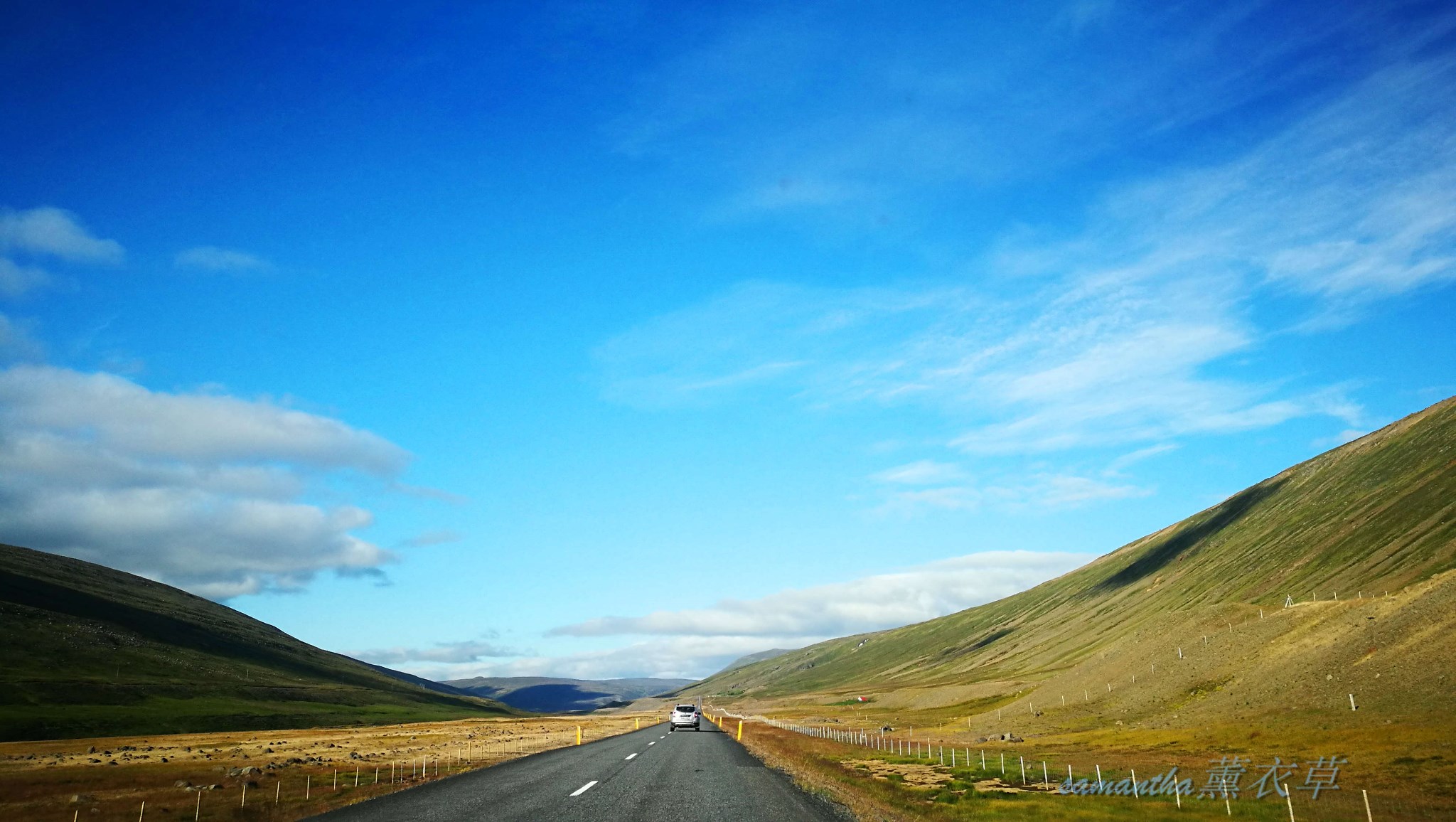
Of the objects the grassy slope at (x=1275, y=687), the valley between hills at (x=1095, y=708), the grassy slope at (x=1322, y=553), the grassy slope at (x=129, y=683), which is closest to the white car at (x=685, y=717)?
the valley between hills at (x=1095, y=708)

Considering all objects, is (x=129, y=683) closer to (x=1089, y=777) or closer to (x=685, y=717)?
(x=685, y=717)

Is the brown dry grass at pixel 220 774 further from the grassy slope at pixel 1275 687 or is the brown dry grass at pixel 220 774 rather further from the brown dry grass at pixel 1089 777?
the grassy slope at pixel 1275 687

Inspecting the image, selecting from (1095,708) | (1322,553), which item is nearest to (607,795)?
(1095,708)

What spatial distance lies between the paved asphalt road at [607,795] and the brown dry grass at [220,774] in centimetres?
311

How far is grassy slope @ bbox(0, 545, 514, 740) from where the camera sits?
4513 inches

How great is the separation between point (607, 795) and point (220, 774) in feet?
105

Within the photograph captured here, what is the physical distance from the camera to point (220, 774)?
42094 mm

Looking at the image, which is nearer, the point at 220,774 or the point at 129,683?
the point at 220,774

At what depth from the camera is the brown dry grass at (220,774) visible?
27.6 meters

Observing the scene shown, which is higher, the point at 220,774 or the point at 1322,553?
the point at 1322,553

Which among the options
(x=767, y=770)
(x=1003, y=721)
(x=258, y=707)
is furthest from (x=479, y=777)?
(x=258, y=707)

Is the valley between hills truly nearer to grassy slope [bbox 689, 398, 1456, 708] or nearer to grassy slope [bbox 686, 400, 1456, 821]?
grassy slope [bbox 686, 400, 1456, 821]

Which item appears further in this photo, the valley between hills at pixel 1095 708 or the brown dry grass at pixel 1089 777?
the valley between hills at pixel 1095 708

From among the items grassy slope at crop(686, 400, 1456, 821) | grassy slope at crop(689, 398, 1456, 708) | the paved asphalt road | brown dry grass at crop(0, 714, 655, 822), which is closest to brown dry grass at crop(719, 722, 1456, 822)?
grassy slope at crop(686, 400, 1456, 821)
